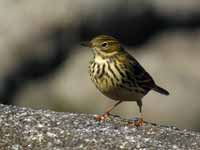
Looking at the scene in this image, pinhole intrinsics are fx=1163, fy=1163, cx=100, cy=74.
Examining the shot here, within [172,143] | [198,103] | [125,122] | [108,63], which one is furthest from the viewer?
[198,103]

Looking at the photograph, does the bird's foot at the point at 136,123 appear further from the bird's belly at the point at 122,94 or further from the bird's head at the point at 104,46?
the bird's head at the point at 104,46

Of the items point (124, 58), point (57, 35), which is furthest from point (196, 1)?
point (124, 58)

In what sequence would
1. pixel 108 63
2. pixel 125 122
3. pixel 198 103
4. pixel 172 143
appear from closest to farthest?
pixel 172 143
pixel 125 122
pixel 108 63
pixel 198 103

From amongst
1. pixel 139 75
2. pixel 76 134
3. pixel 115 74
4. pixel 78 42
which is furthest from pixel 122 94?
pixel 78 42

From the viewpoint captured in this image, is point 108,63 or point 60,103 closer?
point 108,63

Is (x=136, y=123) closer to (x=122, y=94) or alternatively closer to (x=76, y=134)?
(x=122, y=94)

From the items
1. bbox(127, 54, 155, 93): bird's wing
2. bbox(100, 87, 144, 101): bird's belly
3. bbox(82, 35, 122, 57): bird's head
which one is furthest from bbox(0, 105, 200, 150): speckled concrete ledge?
bbox(82, 35, 122, 57): bird's head

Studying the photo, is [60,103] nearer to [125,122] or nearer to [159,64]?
[159,64]
